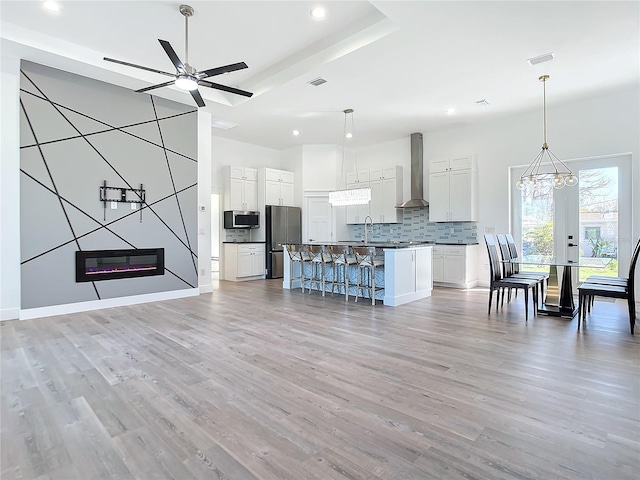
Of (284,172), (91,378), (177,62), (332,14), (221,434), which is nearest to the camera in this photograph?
(221,434)

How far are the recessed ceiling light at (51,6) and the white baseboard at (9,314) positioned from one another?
3625 millimetres

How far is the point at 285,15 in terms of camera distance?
3.84 metres

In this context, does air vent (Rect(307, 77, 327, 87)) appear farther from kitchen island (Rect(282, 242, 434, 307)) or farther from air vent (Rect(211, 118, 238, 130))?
air vent (Rect(211, 118, 238, 130))

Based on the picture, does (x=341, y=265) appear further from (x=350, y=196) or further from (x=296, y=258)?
(x=350, y=196)

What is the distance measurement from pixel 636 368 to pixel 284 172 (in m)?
7.45

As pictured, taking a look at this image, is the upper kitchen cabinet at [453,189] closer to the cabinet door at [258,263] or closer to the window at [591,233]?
the window at [591,233]

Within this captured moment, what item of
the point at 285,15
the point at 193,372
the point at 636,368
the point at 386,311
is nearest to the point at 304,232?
the point at 386,311

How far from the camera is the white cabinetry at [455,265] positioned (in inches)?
272

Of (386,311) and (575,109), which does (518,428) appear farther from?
(575,109)

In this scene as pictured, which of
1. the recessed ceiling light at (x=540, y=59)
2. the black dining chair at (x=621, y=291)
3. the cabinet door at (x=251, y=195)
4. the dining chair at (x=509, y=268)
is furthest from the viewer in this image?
the cabinet door at (x=251, y=195)

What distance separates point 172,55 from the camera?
3209 mm

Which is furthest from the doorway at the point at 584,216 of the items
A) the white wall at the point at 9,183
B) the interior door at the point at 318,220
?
the white wall at the point at 9,183

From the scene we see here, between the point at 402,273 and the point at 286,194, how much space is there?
→ 4391mm

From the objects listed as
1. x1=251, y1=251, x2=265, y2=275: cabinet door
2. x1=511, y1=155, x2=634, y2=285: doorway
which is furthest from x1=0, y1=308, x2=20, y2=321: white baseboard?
x1=511, y1=155, x2=634, y2=285: doorway
